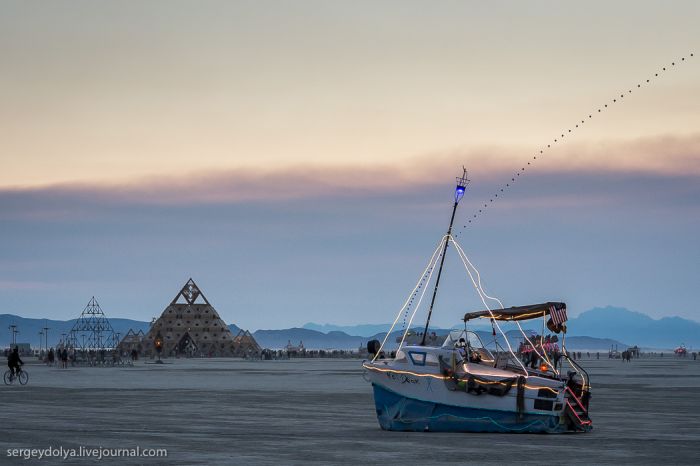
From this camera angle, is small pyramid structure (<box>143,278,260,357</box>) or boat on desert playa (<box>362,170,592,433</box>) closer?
boat on desert playa (<box>362,170,592,433</box>)

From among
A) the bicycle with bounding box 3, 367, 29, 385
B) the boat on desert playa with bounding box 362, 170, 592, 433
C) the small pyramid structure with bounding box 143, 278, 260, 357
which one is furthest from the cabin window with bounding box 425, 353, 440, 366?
the small pyramid structure with bounding box 143, 278, 260, 357

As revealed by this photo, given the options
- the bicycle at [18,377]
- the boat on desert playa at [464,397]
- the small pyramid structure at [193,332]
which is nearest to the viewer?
the boat on desert playa at [464,397]

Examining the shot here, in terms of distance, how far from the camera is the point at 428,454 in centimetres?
2605

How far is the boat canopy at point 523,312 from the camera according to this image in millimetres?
34031

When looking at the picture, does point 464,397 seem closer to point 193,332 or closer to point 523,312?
point 523,312

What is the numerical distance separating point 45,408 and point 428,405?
47.0 ft

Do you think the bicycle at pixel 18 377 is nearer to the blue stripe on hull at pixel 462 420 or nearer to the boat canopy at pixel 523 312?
the boat canopy at pixel 523 312

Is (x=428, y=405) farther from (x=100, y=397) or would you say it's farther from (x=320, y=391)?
(x=320, y=391)

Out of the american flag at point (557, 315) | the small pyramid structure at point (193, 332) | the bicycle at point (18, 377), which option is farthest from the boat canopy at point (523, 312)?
the small pyramid structure at point (193, 332)

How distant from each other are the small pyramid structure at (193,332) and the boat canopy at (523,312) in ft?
504

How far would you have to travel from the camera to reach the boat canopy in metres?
34.0

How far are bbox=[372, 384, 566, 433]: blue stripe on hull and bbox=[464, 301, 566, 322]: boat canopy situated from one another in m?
3.17

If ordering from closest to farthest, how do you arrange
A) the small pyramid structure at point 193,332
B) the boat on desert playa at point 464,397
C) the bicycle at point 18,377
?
the boat on desert playa at point 464,397, the bicycle at point 18,377, the small pyramid structure at point 193,332

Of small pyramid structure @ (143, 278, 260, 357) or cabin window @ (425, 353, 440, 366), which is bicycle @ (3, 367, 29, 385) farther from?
small pyramid structure @ (143, 278, 260, 357)
